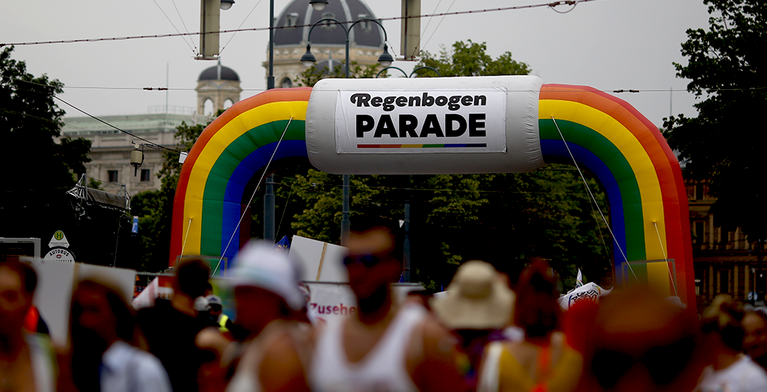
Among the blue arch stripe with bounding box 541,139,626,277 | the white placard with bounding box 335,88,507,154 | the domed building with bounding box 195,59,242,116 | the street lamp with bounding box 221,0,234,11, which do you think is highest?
the domed building with bounding box 195,59,242,116

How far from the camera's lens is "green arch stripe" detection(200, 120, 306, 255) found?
49.4 feet

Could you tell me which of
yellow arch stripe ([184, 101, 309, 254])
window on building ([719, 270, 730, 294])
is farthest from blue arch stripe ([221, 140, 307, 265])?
window on building ([719, 270, 730, 294])

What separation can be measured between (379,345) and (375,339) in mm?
31

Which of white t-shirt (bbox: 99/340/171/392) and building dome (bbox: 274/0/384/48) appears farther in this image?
building dome (bbox: 274/0/384/48)

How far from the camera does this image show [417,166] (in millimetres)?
15055

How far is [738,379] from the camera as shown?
15.1 ft

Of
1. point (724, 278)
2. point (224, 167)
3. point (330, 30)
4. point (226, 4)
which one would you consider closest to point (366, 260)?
point (224, 167)

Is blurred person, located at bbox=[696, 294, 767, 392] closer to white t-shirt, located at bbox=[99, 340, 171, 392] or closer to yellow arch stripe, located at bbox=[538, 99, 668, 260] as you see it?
white t-shirt, located at bbox=[99, 340, 171, 392]

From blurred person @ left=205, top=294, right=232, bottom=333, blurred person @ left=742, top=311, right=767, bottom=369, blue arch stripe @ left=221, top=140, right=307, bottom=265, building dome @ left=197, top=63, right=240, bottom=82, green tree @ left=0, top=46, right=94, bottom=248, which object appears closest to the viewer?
blurred person @ left=742, top=311, right=767, bottom=369

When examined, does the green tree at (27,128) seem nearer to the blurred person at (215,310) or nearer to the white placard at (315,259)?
the white placard at (315,259)

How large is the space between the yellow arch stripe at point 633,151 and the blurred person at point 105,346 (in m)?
10.8

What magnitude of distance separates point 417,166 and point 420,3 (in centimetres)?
470

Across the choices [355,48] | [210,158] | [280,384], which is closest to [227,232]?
[210,158]

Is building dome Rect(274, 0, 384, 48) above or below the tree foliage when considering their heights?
above
